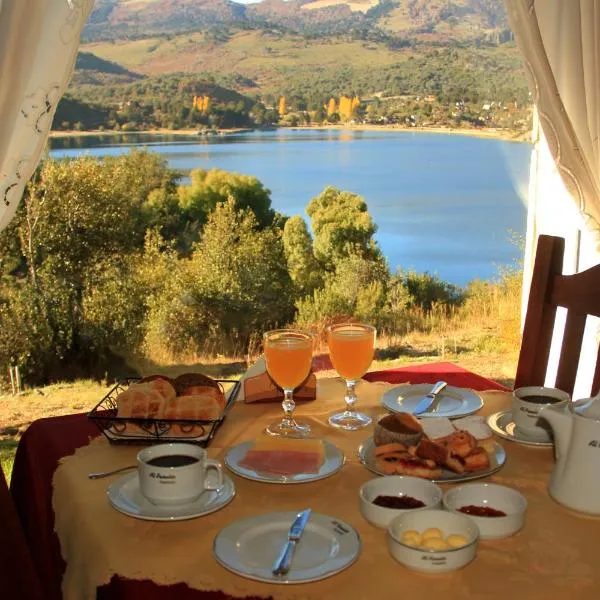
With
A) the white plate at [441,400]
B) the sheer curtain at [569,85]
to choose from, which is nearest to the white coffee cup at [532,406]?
the white plate at [441,400]

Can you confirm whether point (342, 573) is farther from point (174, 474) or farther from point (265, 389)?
point (265, 389)

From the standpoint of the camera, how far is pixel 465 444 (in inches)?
41.9

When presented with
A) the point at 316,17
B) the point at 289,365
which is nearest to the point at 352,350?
the point at 289,365

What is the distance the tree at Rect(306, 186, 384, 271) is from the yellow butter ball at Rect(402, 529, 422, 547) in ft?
6.67

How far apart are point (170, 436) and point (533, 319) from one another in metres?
0.77

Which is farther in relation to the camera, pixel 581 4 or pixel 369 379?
pixel 581 4

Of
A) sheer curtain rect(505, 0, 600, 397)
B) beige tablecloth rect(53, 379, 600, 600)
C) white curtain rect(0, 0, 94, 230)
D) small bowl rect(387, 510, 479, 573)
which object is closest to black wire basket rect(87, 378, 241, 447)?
beige tablecloth rect(53, 379, 600, 600)

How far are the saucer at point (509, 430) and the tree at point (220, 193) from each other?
164cm

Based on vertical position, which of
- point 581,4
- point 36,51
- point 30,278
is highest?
point 581,4

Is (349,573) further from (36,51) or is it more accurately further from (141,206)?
(141,206)

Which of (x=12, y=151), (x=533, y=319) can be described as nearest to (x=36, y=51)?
(x=12, y=151)

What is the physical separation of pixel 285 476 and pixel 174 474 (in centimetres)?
16

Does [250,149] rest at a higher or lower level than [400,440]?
higher

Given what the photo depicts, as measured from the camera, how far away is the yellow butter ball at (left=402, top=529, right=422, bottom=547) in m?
0.83
